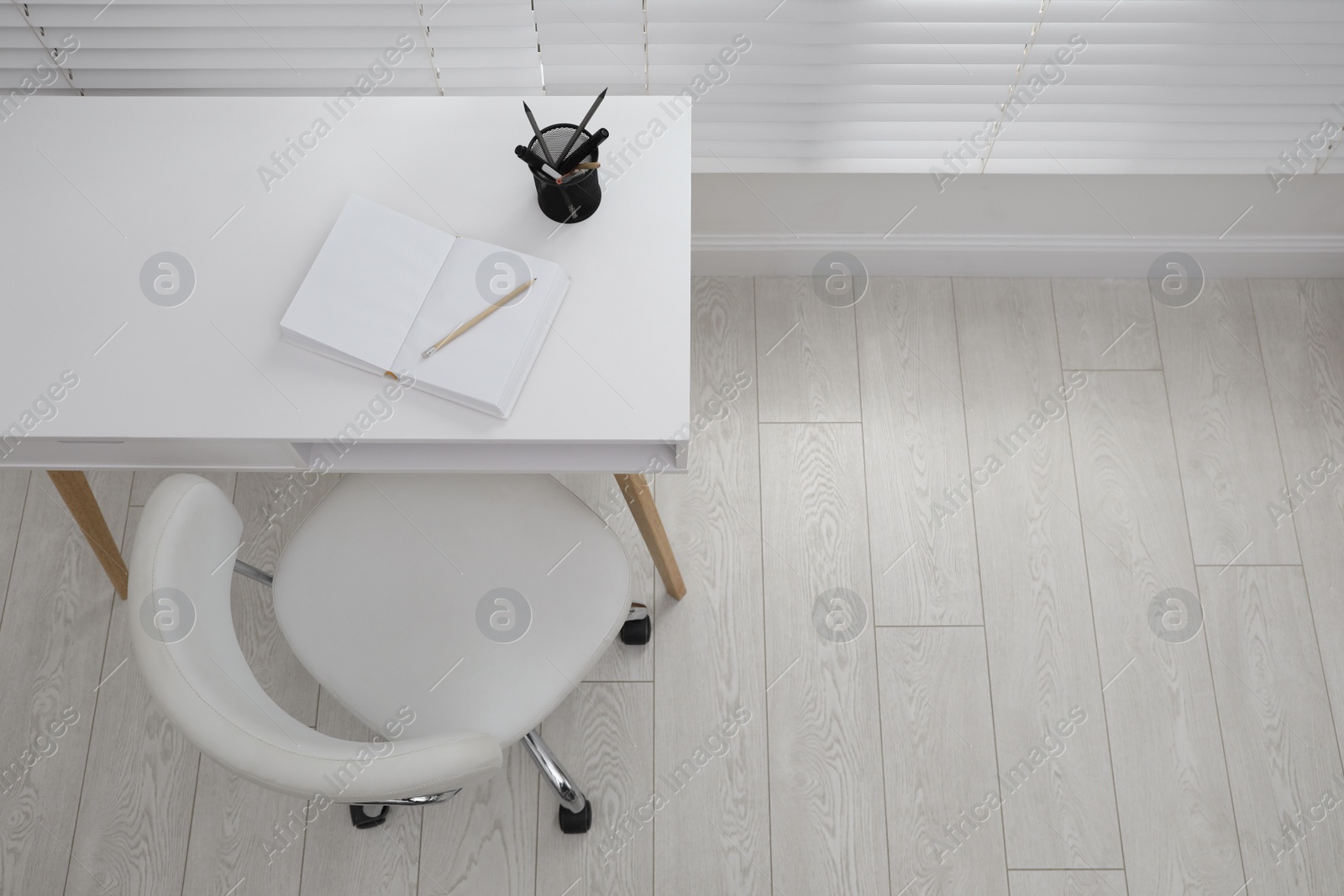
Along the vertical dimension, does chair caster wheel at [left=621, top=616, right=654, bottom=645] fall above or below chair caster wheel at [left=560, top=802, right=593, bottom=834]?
above

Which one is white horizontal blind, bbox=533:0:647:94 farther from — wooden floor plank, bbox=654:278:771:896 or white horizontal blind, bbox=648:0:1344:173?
wooden floor plank, bbox=654:278:771:896

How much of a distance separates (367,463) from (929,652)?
1.13m

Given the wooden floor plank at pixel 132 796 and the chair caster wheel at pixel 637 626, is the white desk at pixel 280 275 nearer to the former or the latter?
the chair caster wheel at pixel 637 626

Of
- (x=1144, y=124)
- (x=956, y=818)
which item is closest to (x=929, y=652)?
(x=956, y=818)

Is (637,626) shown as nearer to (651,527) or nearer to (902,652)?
(651,527)

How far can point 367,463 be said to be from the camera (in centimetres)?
124

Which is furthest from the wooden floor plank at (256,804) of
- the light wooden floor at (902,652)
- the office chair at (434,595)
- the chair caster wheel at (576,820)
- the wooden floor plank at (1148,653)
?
the wooden floor plank at (1148,653)

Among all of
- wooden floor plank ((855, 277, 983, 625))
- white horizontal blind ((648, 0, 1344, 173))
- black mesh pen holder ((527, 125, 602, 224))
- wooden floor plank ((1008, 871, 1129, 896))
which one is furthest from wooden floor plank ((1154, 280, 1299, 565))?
black mesh pen holder ((527, 125, 602, 224))

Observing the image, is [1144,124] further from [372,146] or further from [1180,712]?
[372,146]

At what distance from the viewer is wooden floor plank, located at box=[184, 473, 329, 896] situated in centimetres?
165

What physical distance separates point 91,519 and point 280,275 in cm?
67

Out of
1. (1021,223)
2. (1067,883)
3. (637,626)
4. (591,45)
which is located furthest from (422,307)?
(1067,883)

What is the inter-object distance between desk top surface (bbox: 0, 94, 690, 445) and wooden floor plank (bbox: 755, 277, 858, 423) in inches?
29.5

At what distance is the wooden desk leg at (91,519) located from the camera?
1496 mm
